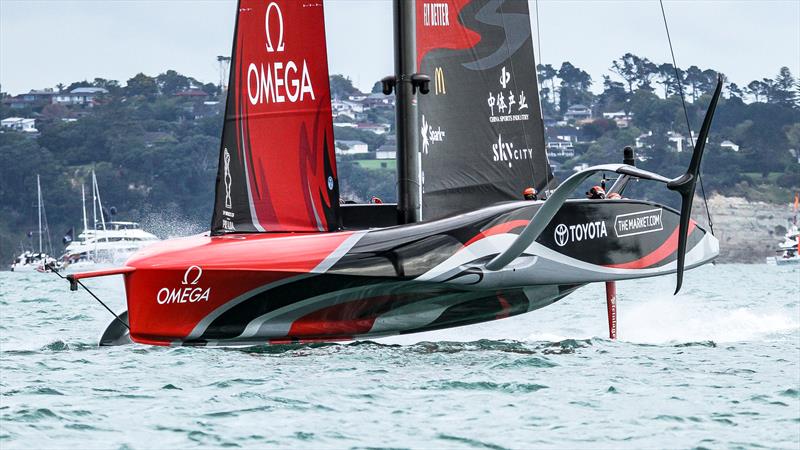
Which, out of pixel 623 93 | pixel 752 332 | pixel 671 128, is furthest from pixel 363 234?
pixel 623 93

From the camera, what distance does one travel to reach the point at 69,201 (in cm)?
5775

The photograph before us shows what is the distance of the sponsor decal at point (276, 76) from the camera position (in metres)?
8.68

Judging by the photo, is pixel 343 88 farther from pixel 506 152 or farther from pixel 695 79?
pixel 506 152

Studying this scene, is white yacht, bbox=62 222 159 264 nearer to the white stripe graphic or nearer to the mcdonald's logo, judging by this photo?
the mcdonald's logo

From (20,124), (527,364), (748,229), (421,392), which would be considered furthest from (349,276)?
(20,124)

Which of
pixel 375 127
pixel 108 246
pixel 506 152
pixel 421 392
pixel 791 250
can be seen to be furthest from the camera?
pixel 375 127

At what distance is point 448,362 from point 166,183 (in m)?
51.8

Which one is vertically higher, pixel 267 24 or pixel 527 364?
pixel 267 24

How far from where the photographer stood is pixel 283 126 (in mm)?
8711

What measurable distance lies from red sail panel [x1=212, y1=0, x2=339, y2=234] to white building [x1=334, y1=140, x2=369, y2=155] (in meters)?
53.4

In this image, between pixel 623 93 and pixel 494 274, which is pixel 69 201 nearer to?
pixel 623 93

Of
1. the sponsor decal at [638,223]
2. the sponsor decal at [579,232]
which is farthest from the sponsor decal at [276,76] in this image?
the sponsor decal at [638,223]

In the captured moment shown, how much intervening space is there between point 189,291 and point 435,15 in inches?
106

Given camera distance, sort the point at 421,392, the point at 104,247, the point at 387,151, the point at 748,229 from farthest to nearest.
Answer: the point at 387,151
the point at 748,229
the point at 104,247
the point at 421,392
